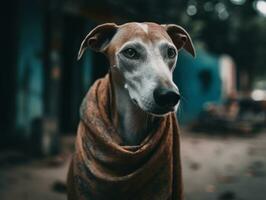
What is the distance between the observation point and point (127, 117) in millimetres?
3211

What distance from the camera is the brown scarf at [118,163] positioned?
10.0 feet

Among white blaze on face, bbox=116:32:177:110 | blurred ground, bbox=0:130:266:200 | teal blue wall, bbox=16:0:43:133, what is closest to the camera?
white blaze on face, bbox=116:32:177:110

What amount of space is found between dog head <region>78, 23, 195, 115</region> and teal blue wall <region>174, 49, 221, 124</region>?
14.7m

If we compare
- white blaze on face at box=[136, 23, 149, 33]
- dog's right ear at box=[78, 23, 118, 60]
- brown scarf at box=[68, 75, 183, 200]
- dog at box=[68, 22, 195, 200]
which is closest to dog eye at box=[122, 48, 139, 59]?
dog at box=[68, 22, 195, 200]

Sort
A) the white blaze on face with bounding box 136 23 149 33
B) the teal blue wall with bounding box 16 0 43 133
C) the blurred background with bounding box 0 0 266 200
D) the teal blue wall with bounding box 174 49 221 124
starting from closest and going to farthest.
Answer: the white blaze on face with bounding box 136 23 149 33
the blurred background with bounding box 0 0 266 200
the teal blue wall with bounding box 16 0 43 133
the teal blue wall with bounding box 174 49 221 124

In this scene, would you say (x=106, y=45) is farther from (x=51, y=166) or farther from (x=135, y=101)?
(x=51, y=166)

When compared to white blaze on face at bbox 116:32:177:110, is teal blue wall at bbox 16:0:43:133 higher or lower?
lower

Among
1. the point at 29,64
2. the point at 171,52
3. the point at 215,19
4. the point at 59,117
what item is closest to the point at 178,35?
the point at 171,52

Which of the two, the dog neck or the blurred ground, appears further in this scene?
the blurred ground

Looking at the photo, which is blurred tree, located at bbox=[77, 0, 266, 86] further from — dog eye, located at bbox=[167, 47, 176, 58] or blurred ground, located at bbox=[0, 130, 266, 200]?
dog eye, located at bbox=[167, 47, 176, 58]

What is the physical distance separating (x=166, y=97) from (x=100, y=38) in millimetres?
746

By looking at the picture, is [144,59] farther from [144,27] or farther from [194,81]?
[194,81]

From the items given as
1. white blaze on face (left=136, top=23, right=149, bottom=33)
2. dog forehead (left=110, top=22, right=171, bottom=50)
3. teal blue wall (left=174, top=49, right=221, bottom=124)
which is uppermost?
white blaze on face (left=136, top=23, right=149, bottom=33)

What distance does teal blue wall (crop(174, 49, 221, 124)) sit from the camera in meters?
19.6
